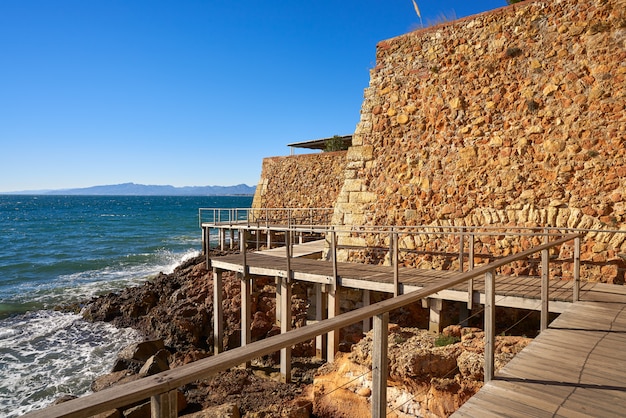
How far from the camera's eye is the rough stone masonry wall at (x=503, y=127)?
7.29 m

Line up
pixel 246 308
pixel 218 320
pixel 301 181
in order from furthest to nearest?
pixel 301 181
pixel 218 320
pixel 246 308

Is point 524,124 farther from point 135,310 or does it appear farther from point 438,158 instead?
point 135,310

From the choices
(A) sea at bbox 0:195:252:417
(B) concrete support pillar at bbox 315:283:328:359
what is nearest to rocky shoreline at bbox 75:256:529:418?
(B) concrete support pillar at bbox 315:283:328:359

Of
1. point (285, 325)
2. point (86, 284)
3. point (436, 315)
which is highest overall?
point (436, 315)

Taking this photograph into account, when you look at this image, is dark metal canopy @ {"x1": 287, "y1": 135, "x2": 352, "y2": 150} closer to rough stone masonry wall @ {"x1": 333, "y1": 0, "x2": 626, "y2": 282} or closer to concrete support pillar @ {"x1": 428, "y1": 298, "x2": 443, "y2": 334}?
rough stone masonry wall @ {"x1": 333, "y1": 0, "x2": 626, "y2": 282}

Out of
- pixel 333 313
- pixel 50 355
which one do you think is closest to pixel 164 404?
pixel 333 313

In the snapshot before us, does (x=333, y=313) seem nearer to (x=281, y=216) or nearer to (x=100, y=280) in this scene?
(x=281, y=216)

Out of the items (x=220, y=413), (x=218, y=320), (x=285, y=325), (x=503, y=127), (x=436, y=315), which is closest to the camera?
(x=220, y=413)

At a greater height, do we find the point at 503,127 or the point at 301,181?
the point at 503,127

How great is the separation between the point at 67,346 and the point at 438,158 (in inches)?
439

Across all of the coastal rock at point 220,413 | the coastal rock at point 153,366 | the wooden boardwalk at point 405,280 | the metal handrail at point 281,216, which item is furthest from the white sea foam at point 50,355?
the metal handrail at point 281,216

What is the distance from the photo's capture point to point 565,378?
3.24 meters

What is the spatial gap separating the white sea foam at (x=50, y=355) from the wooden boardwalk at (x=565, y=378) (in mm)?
8778

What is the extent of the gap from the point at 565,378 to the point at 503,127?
624 centimetres
